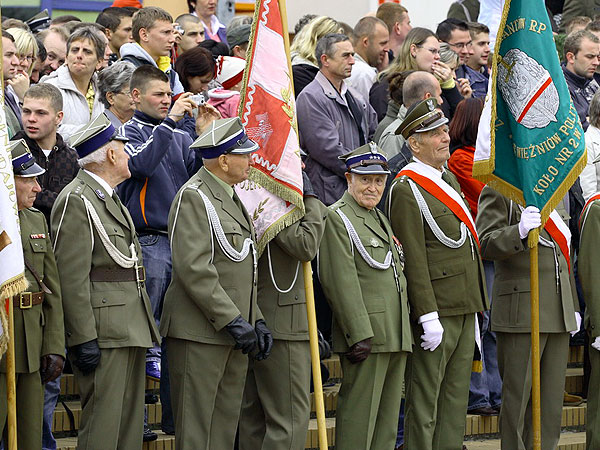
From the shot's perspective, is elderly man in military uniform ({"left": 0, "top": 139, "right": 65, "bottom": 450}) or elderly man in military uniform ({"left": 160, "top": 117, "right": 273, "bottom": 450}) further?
elderly man in military uniform ({"left": 160, "top": 117, "right": 273, "bottom": 450})

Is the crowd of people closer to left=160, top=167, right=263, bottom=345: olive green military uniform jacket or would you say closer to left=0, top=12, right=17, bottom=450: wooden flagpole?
left=160, top=167, right=263, bottom=345: olive green military uniform jacket

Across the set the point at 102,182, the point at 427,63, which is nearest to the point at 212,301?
the point at 102,182

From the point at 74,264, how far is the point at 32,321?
0.36 meters

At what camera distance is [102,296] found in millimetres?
6352

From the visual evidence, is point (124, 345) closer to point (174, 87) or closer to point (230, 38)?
point (174, 87)

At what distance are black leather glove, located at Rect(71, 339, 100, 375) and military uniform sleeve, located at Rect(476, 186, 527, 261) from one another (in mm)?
2597

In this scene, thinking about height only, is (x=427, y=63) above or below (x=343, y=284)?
above

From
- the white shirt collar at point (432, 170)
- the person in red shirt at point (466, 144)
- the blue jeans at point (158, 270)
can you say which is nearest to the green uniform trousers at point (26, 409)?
the blue jeans at point (158, 270)

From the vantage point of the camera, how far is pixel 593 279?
798 centimetres

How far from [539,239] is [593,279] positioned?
1.82 ft

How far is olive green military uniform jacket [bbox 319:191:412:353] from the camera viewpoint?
276 inches

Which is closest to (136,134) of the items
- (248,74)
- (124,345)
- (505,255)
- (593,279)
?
(248,74)

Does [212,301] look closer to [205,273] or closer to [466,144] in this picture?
[205,273]

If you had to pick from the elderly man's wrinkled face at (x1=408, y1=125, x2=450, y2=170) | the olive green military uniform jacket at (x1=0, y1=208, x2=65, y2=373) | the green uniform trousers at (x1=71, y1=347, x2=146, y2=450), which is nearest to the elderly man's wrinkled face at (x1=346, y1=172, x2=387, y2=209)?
the elderly man's wrinkled face at (x1=408, y1=125, x2=450, y2=170)
